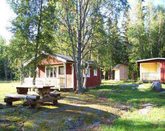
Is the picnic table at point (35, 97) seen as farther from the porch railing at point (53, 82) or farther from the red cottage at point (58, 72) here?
the red cottage at point (58, 72)

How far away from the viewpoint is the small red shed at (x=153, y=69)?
1516 inches

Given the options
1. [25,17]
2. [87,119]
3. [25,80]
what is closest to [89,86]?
[25,80]

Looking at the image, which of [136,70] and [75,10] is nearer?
[75,10]

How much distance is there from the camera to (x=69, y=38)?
87.0ft

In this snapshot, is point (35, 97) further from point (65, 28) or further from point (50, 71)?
point (50, 71)

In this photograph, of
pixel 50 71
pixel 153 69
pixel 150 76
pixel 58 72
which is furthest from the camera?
pixel 153 69

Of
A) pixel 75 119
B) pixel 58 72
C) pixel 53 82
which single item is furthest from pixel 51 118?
pixel 58 72

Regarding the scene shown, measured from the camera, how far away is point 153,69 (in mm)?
41094

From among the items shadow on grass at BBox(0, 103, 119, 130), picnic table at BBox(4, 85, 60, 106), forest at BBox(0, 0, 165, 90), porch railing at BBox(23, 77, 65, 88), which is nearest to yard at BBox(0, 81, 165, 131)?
shadow on grass at BBox(0, 103, 119, 130)

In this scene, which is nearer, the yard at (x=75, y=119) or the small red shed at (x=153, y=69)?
the yard at (x=75, y=119)

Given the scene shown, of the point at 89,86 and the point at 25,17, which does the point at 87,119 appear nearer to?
the point at 25,17

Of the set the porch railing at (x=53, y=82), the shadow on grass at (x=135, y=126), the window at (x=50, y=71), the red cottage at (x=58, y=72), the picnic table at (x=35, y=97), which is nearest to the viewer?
the shadow on grass at (x=135, y=126)

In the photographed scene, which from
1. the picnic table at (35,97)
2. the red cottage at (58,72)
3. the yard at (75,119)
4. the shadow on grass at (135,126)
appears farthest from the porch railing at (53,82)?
the shadow on grass at (135,126)

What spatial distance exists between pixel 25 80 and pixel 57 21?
26.0ft
